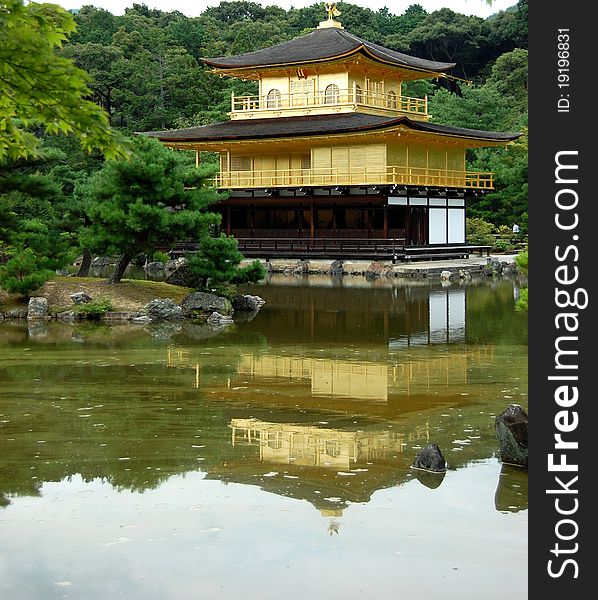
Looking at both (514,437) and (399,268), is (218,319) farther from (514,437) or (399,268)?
(399,268)

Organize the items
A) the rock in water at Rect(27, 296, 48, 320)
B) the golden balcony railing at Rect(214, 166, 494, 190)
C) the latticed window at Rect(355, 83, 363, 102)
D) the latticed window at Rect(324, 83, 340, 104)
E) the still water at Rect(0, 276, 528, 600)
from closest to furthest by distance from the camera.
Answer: the still water at Rect(0, 276, 528, 600) < the rock in water at Rect(27, 296, 48, 320) < the golden balcony railing at Rect(214, 166, 494, 190) < the latticed window at Rect(355, 83, 363, 102) < the latticed window at Rect(324, 83, 340, 104)

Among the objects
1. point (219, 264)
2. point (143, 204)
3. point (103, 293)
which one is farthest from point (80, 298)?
point (219, 264)

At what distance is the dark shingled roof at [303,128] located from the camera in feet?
124

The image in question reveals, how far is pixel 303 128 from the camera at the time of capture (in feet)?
131

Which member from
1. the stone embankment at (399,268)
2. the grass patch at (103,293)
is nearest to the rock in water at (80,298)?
the grass patch at (103,293)

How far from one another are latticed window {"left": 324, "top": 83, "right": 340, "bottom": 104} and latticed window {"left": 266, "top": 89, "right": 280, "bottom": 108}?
2614mm

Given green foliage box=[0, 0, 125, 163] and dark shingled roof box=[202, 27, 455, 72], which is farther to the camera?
dark shingled roof box=[202, 27, 455, 72]

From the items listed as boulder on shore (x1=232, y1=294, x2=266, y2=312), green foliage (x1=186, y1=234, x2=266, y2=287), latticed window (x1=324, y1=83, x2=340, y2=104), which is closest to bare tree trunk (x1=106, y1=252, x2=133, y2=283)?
green foliage (x1=186, y1=234, x2=266, y2=287)

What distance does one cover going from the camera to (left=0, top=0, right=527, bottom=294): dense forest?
906 inches

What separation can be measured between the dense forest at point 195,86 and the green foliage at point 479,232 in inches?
50.3

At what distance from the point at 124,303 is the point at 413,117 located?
78.1 ft

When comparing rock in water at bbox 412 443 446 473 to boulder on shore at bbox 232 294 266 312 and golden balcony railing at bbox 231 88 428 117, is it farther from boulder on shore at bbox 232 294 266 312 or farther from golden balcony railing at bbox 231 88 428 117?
golden balcony railing at bbox 231 88 428 117

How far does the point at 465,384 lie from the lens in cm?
1362

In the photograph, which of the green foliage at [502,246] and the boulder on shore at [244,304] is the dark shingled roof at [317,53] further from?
the boulder on shore at [244,304]
